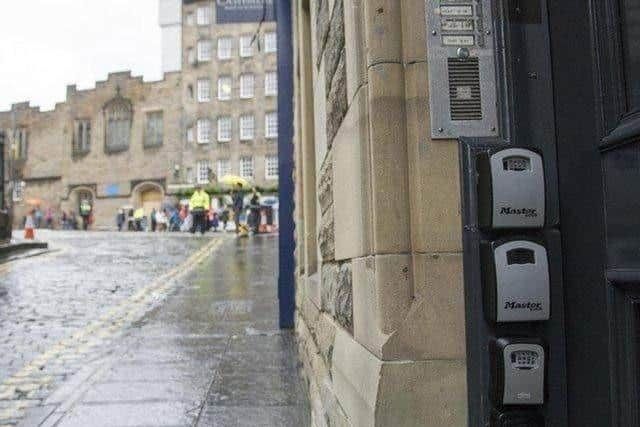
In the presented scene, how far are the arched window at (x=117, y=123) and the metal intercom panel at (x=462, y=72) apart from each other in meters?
50.7

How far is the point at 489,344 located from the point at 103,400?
330 cm

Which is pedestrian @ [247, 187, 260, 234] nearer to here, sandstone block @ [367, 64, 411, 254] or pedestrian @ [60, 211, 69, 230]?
sandstone block @ [367, 64, 411, 254]

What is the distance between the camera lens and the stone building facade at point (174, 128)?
47625 millimetres

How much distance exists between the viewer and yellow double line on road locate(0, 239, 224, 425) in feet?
14.5

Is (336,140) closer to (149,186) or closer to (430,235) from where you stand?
(430,235)

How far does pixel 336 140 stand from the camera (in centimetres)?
257

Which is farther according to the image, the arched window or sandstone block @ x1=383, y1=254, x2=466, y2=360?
the arched window

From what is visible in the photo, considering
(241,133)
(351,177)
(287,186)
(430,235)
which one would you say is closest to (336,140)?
(351,177)

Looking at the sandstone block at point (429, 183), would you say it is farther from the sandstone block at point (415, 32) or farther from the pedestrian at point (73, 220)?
the pedestrian at point (73, 220)

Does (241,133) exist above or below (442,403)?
above

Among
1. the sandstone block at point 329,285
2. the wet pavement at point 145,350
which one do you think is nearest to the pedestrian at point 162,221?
the wet pavement at point 145,350

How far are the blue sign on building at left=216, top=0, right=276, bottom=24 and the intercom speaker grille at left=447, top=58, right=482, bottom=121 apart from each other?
591 cm

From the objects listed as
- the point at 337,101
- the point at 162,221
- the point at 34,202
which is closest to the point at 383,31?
the point at 337,101

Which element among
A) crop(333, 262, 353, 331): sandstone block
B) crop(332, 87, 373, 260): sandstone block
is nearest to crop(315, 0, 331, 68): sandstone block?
crop(332, 87, 373, 260): sandstone block
